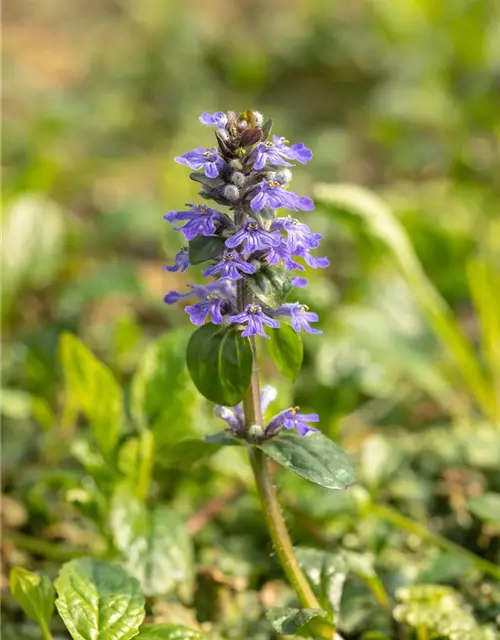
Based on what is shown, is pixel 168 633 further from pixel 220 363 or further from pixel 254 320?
Result: pixel 254 320

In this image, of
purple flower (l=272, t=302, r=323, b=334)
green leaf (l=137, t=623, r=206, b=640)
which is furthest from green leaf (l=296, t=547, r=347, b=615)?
purple flower (l=272, t=302, r=323, b=334)

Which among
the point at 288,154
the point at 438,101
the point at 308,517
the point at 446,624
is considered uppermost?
the point at 438,101

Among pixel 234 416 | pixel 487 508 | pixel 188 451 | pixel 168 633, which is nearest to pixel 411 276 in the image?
pixel 487 508

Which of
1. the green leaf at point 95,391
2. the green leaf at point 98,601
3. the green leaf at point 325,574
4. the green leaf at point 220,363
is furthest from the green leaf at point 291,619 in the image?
the green leaf at point 95,391

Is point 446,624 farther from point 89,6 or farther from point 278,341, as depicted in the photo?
point 89,6

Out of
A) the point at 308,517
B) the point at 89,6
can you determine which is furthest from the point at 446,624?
the point at 89,6

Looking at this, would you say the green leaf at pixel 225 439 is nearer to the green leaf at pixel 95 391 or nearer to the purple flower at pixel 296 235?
the purple flower at pixel 296 235
